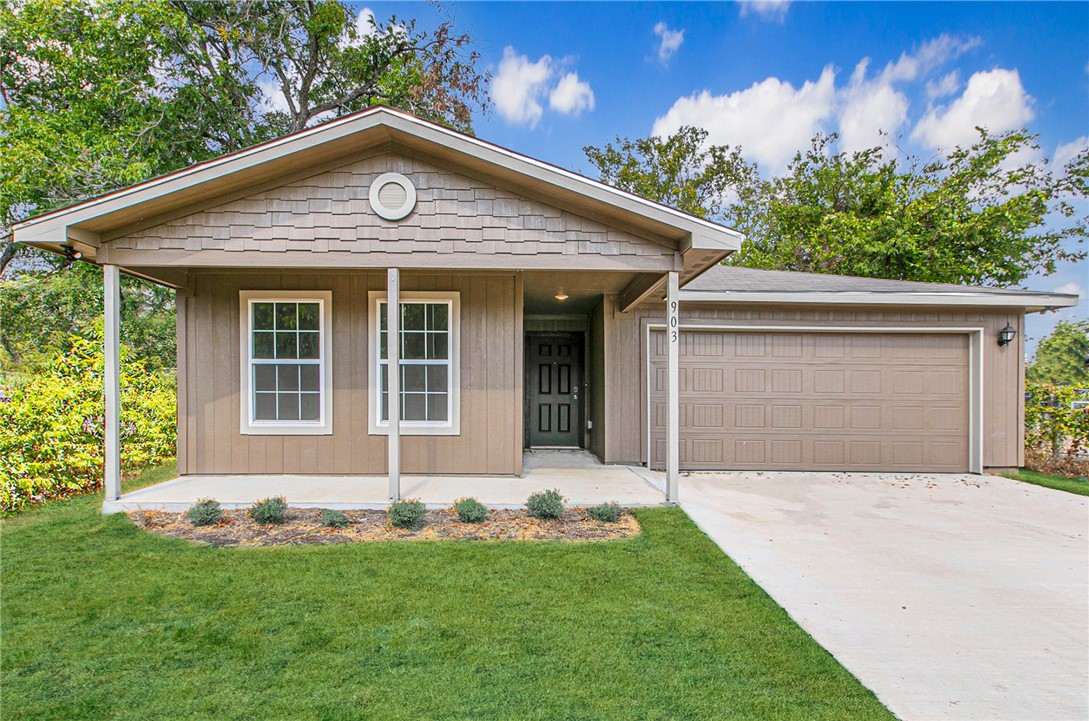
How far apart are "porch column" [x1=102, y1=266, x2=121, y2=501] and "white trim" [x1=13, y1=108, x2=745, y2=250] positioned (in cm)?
56

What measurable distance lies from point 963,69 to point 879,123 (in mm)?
2829

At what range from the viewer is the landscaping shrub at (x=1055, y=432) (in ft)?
24.6

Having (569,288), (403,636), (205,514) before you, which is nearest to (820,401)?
(569,288)

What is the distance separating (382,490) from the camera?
5.56 metres

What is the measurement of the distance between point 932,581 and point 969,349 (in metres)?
5.22

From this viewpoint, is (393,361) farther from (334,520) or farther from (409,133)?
(409,133)

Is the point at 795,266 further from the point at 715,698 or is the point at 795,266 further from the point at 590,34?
the point at 715,698

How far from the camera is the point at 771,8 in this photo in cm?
1381

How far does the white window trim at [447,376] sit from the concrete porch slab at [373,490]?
1.83 feet

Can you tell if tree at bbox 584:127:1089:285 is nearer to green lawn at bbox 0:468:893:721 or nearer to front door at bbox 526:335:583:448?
front door at bbox 526:335:583:448

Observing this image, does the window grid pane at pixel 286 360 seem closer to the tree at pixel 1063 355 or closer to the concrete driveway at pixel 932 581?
the concrete driveway at pixel 932 581

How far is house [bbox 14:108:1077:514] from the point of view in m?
4.98

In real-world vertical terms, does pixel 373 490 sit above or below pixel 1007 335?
below

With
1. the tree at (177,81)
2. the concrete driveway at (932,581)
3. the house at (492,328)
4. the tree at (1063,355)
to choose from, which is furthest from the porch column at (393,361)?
the tree at (1063,355)
